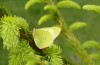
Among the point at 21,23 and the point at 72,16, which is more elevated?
the point at 72,16

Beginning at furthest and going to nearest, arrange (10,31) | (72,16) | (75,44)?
1. (72,16)
2. (75,44)
3. (10,31)

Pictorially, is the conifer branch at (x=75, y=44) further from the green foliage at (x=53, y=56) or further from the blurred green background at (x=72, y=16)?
the blurred green background at (x=72, y=16)

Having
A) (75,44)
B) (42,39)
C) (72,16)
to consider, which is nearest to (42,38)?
(42,39)

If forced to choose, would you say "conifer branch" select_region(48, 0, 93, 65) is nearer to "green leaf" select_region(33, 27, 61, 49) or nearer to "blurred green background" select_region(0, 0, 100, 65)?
"green leaf" select_region(33, 27, 61, 49)

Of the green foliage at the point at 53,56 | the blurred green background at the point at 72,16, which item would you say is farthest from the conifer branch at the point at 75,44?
the blurred green background at the point at 72,16

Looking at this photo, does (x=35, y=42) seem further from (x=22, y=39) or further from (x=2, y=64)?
(x=2, y=64)

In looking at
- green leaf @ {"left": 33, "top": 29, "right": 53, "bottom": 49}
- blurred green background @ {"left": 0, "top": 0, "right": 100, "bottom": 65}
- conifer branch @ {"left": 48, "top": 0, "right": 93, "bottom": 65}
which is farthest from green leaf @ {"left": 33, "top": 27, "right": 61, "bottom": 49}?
blurred green background @ {"left": 0, "top": 0, "right": 100, "bottom": 65}

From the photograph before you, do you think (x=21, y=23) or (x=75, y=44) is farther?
(x=75, y=44)

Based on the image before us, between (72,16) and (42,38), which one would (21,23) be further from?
(72,16)

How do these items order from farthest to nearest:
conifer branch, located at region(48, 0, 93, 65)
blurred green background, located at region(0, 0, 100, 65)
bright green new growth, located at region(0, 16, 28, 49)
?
1. blurred green background, located at region(0, 0, 100, 65)
2. conifer branch, located at region(48, 0, 93, 65)
3. bright green new growth, located at region(0, 16, 28, 49)

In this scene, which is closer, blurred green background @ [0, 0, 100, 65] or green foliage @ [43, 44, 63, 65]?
green foliage @ [43, 44, 63, 65]

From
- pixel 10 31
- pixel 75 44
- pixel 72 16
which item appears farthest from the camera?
pixel 72 16
